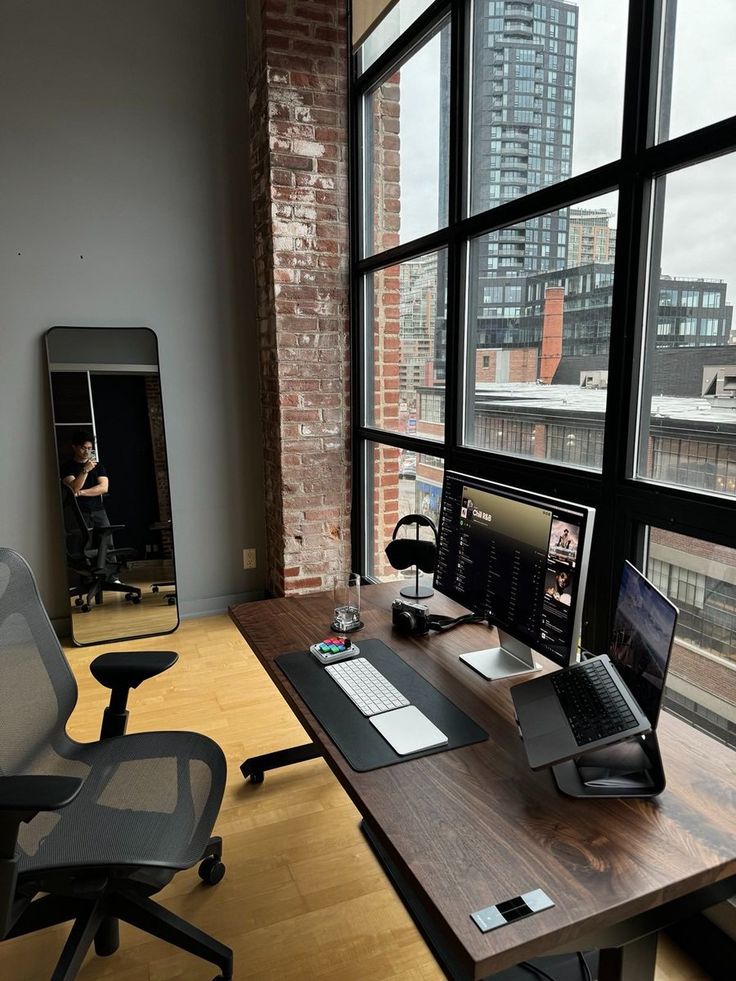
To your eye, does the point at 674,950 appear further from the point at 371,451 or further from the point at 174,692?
the point at 371,451

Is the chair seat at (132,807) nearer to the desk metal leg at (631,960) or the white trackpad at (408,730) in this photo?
the white trackpad at (408,730)

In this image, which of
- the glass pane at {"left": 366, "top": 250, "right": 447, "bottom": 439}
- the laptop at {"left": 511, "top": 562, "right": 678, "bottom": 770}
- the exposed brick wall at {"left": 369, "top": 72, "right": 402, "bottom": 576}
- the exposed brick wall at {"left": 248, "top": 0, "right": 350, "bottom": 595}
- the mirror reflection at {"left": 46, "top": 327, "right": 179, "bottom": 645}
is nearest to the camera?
the laptop at {"left": 511, "top": 562, "right": 678, "bottom": 770}

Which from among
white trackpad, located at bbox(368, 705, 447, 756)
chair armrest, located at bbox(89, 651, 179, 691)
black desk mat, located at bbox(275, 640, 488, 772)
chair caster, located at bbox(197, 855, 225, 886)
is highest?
white trackpad, located at bbox(368, 705, 447, 756)

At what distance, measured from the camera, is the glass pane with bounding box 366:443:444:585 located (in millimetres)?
3029

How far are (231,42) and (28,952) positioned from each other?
3.91m

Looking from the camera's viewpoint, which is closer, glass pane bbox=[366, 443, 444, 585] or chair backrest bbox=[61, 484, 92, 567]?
glass pane bbox=[366, 443, 444, 585]

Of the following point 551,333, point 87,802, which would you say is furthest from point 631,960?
point 551,333

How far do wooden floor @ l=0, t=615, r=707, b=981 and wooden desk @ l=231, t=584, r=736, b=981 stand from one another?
67 cm

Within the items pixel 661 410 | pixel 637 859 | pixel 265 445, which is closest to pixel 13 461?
pixel 265 445

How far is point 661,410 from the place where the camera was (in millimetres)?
1766

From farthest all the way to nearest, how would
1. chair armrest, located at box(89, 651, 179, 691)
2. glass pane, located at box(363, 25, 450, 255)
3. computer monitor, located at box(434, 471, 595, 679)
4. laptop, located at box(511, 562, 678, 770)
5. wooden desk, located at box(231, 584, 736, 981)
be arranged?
glass pane, located at box(363, 25, 450, 255), chair armrest, located at box(89, 651, 179, 691), computer monitor, located at box(434, 471, 595, 679), laptop, located at box(511, 562, 678, 770), wooden desk, located at box(231, 584, 736, 981)

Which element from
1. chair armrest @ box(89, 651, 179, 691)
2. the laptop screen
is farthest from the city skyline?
chair armrest @ box(89, 651, 179, 691)

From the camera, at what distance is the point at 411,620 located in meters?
1.95

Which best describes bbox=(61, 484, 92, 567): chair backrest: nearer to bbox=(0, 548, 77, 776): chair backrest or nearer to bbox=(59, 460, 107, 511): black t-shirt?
bbox=(59, 460, 107, 511): black t-shirt
